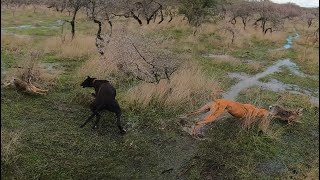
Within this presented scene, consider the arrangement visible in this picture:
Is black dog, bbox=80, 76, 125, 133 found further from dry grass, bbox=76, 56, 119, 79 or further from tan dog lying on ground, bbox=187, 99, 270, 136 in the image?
dry grass, bbox=76, 56, 119, 79

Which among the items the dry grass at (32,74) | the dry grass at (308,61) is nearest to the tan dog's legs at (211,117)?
the dry grass at (32,74)

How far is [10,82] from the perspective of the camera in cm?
898

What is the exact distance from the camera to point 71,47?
14266 millimetres

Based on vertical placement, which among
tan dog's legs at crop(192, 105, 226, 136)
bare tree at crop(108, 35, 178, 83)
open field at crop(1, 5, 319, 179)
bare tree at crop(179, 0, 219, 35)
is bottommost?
open field at crop(1, 5, 319, 179)

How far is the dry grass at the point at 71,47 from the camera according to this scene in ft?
44.7

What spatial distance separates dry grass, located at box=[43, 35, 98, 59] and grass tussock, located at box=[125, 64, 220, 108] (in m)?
4.32

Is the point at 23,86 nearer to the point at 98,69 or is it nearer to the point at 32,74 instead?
the point at 32,74

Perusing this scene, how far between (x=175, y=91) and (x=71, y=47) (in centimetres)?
616

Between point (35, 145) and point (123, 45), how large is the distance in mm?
5102

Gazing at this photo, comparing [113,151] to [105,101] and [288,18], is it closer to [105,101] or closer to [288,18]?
[105,101]

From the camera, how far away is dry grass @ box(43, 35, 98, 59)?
1361 cm

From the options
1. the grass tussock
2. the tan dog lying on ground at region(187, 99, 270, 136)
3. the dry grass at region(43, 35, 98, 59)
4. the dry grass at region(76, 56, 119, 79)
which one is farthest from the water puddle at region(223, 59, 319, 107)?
the dry grass at region(43, 35, 98, 59)

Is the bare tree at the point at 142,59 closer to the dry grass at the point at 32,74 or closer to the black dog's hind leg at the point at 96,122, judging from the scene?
the dry grass at the point at 32,74

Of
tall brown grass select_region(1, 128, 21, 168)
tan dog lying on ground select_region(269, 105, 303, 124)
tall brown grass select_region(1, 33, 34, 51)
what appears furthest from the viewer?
tall brown grass select_region(1, 33, 34, 51)
